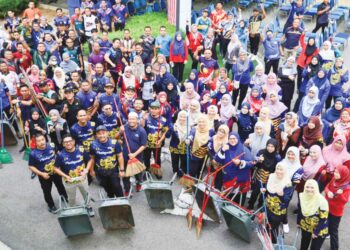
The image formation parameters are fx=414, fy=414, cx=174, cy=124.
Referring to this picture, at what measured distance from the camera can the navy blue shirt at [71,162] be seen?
6.02 meters

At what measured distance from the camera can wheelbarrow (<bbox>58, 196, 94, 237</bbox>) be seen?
579 centimetres

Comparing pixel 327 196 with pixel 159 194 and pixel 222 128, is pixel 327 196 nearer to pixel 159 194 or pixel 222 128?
pixel 222 128

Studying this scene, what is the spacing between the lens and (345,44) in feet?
43.0

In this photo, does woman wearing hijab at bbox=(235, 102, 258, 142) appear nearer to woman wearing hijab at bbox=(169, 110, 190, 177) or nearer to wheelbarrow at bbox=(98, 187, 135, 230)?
woman wearing hijab at bbox=(169, 110, 190, 177)

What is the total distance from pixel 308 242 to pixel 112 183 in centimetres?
297

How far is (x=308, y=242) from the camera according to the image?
18.6 ft

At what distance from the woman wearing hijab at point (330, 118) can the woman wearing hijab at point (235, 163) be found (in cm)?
198

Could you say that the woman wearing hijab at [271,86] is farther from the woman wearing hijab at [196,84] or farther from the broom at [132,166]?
the broom at [132,166]

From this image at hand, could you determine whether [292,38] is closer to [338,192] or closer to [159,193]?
[338,192]

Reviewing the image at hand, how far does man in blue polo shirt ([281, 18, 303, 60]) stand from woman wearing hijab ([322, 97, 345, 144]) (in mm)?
3096

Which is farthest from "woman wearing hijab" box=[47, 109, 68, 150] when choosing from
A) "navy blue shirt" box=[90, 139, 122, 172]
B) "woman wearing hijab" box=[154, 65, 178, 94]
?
"woman wearing hijab" box=[154, 65, 178, 94]

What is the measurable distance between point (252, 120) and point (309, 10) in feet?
30.3

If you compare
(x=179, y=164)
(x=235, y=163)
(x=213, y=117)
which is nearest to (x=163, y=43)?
(x=213, y=117)

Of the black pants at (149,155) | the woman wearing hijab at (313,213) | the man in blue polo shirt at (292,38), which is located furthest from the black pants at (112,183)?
the man in blue polo shirt at (292,38)
